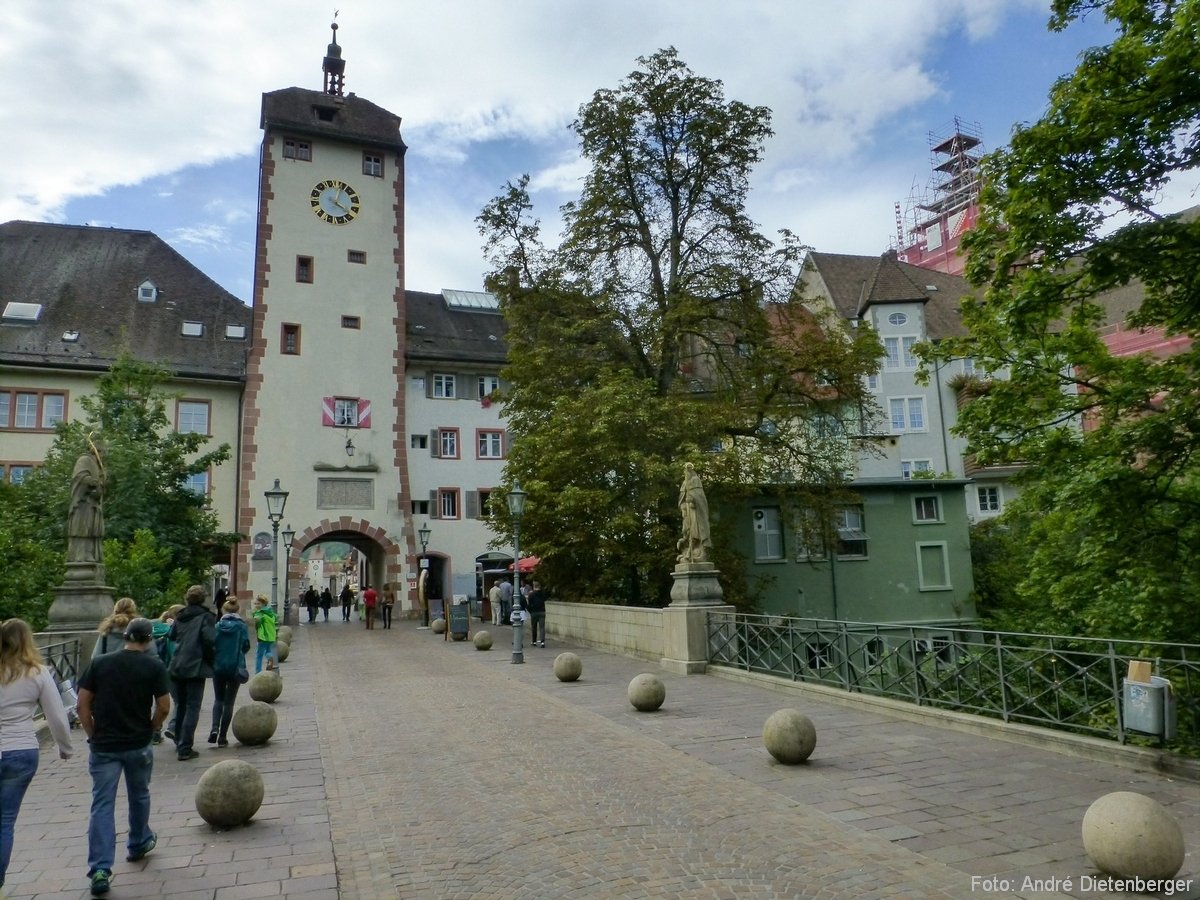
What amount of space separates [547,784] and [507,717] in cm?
402

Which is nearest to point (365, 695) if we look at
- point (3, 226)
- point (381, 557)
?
point (381, 557)

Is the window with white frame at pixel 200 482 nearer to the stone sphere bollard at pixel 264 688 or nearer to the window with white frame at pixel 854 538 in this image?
the window with white frame at pixel 854 538

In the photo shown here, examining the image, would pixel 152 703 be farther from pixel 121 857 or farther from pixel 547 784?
Answer: pixel 547 784

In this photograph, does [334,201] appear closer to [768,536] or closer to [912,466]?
[768,536]

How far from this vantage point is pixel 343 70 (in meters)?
45.2

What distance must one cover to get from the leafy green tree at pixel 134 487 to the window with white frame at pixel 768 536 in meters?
17.7

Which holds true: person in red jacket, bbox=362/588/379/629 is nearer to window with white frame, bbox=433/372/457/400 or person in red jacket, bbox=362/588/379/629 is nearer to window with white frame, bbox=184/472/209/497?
window with white frame, bbox=184/472/209/497

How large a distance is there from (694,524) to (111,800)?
12.0 meters

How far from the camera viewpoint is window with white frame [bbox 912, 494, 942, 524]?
34.8m

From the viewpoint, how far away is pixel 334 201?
40.1m

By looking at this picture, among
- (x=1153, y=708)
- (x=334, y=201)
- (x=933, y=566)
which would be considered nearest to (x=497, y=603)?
(x=933, y=566)

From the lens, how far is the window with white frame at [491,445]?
42594mm

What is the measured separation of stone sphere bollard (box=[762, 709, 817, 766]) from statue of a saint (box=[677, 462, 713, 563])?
8.04 m

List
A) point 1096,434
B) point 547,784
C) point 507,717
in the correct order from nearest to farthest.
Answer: point 547,784 < point 507,717 < point 1096,434
